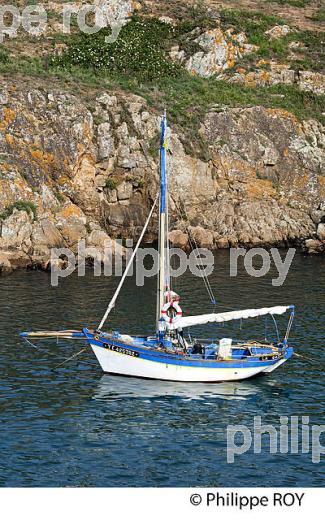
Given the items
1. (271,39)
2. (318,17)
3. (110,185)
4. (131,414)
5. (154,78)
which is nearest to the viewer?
(131,414)

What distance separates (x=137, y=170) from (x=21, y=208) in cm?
1692

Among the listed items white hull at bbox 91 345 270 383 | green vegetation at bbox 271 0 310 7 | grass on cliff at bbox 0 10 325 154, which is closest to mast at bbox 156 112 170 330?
white hull at bbox 91 345 270 383

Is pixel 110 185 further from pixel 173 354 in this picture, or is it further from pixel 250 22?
pixel 250 22

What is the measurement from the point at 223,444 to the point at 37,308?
93.0 feet

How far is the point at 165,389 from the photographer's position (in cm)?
4425

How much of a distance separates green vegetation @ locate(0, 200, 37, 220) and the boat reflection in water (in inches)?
1447

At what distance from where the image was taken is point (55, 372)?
46938 millimetres

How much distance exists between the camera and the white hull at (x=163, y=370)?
44906 mm

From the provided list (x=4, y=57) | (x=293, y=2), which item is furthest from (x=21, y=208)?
(x=293, y=2)

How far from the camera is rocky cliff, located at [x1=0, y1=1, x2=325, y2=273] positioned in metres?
82.8

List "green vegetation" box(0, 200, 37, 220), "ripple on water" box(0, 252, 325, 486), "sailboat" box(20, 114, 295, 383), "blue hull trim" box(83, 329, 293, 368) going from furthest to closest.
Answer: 1. "green vegetation" box(0, 200, 37, 220)
2. "sailboat" box(20, 114, 295, 383)
3. "blue hull trim" box(83, 329, 293, 368)
4. "ripple on water" box(0, 252, 325, 486)

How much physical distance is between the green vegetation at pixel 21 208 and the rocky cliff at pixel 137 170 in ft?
0.44

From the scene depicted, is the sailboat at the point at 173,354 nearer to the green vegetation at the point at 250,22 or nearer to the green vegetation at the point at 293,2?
the green vegetation at the point at 250,22

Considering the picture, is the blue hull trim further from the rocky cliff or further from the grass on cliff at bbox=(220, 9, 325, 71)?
the grass on cliff at bbox=(220, 9, 325, 71)
